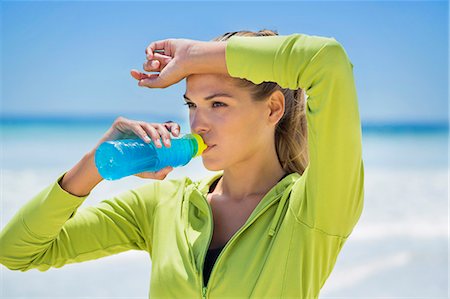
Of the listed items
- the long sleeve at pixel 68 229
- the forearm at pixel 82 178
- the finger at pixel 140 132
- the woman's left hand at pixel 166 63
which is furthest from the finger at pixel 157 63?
the long sleeve at pixel 68 229

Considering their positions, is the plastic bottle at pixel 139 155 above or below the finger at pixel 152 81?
below

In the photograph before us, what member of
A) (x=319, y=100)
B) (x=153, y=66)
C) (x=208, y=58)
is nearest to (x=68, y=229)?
(x=153, y=66)

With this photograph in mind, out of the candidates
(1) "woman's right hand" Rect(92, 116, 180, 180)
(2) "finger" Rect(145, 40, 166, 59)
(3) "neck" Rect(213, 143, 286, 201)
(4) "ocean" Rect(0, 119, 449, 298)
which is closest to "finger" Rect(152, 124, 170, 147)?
(1) "woman's right hand" Rect(92, 116, 180, 180)

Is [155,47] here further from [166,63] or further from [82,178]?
[82,178]

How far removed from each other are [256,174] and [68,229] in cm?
66

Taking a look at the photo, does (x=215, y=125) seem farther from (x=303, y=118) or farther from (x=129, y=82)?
(x=129, y=82)

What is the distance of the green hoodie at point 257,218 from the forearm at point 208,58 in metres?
0.05

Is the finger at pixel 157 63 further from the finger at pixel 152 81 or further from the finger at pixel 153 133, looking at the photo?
the finger at pixel 153 133

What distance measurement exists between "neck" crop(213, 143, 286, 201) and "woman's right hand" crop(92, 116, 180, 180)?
13.1 inches

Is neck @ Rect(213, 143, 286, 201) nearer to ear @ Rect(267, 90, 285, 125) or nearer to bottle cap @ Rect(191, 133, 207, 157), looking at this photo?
ear @ Rect(267, 90, 285, 125)

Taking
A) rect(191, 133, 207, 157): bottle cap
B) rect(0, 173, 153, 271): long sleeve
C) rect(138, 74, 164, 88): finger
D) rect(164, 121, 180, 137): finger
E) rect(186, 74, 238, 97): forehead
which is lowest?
rect(0, 173, 153, 271): long sleeve

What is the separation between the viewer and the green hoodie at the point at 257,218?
1.63m

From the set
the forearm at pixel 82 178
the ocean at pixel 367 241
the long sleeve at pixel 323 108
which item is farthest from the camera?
the ocean at pixel 367 241

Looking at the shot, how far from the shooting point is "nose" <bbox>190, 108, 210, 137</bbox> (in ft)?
6.33
